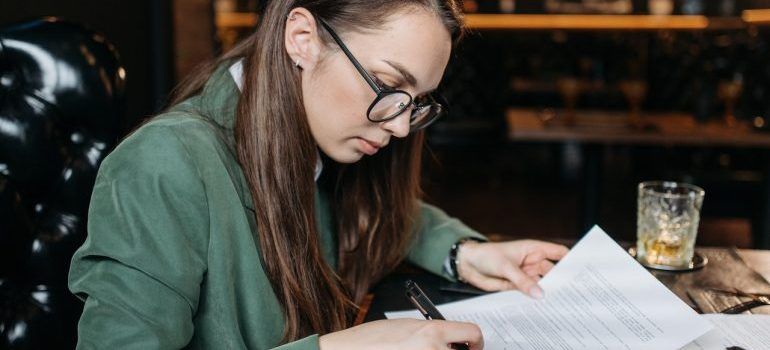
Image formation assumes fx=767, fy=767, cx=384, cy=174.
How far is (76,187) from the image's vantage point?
1.23m

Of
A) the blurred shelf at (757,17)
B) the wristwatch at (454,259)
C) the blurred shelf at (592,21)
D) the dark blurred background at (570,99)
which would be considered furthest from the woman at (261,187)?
the blurred shelf at (757,17)

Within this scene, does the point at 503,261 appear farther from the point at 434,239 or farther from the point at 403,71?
the point at 403,71

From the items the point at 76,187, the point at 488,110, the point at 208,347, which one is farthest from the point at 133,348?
the point at 488,110

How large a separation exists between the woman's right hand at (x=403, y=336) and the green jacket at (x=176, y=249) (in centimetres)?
4

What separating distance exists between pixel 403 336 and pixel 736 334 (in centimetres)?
49

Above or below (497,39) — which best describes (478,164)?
below

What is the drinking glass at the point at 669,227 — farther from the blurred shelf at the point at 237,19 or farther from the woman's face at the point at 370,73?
the blurred shelf at the point at 237,19

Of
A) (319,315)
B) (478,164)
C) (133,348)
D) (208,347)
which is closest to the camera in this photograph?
(133,348)

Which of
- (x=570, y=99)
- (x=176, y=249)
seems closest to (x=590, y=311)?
(x=176, y=249)

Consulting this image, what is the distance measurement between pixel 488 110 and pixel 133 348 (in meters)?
5.16

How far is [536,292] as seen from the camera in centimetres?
121

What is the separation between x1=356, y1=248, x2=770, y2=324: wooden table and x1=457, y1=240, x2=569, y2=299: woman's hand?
0.16ft

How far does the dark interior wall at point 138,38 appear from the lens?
2.70m

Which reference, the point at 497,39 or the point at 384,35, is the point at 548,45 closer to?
the point at 497,39
